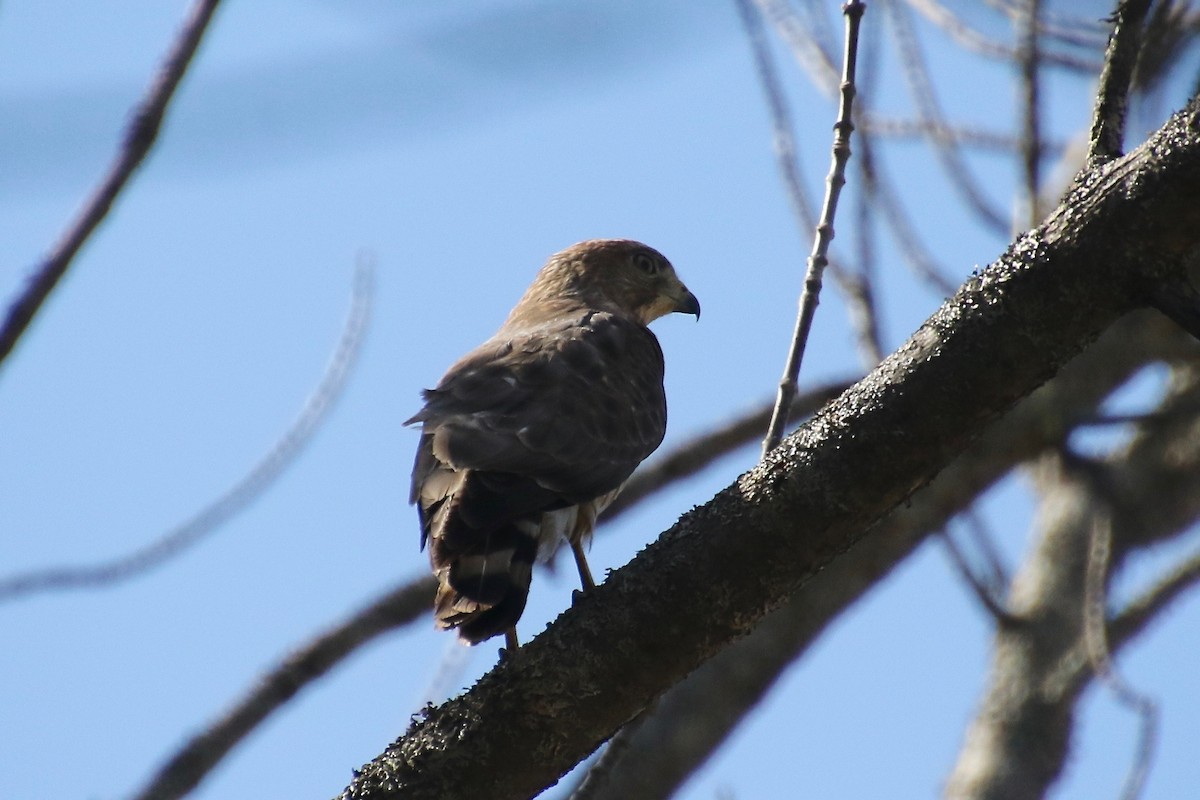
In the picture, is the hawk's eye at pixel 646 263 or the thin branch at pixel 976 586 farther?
the hawk's eye at pixel 646 263

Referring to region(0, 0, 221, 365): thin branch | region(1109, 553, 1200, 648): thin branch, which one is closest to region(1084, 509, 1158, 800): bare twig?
region(1109, 553, 1200, 648): thin branch

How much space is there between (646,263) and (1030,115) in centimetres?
175

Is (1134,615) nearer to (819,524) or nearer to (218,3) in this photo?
(819,524)

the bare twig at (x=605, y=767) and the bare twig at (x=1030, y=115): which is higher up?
the bare twig at (x=1030, y=115)

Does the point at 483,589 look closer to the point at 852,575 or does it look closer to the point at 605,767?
the point at 605,767

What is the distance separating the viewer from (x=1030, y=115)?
5.06 meters

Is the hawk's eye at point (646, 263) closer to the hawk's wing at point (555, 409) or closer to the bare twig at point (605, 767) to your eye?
the hawk's wing at point (555, 409)

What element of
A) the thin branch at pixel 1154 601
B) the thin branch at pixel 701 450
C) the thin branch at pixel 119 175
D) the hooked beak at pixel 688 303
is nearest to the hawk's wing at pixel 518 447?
the thin branch at pixel 701 450

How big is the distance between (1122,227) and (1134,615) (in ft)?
12.6

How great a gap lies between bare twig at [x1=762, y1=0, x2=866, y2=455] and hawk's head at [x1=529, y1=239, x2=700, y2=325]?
2.63 meters

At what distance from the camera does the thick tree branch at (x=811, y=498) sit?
2.51m

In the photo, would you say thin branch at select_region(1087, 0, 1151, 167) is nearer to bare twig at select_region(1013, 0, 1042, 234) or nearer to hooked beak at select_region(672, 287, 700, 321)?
bare twig at select_region(1013, 0, 1042, 234)

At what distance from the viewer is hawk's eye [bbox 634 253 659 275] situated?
616cm

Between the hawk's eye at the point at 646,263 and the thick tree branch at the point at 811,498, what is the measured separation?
346cm
